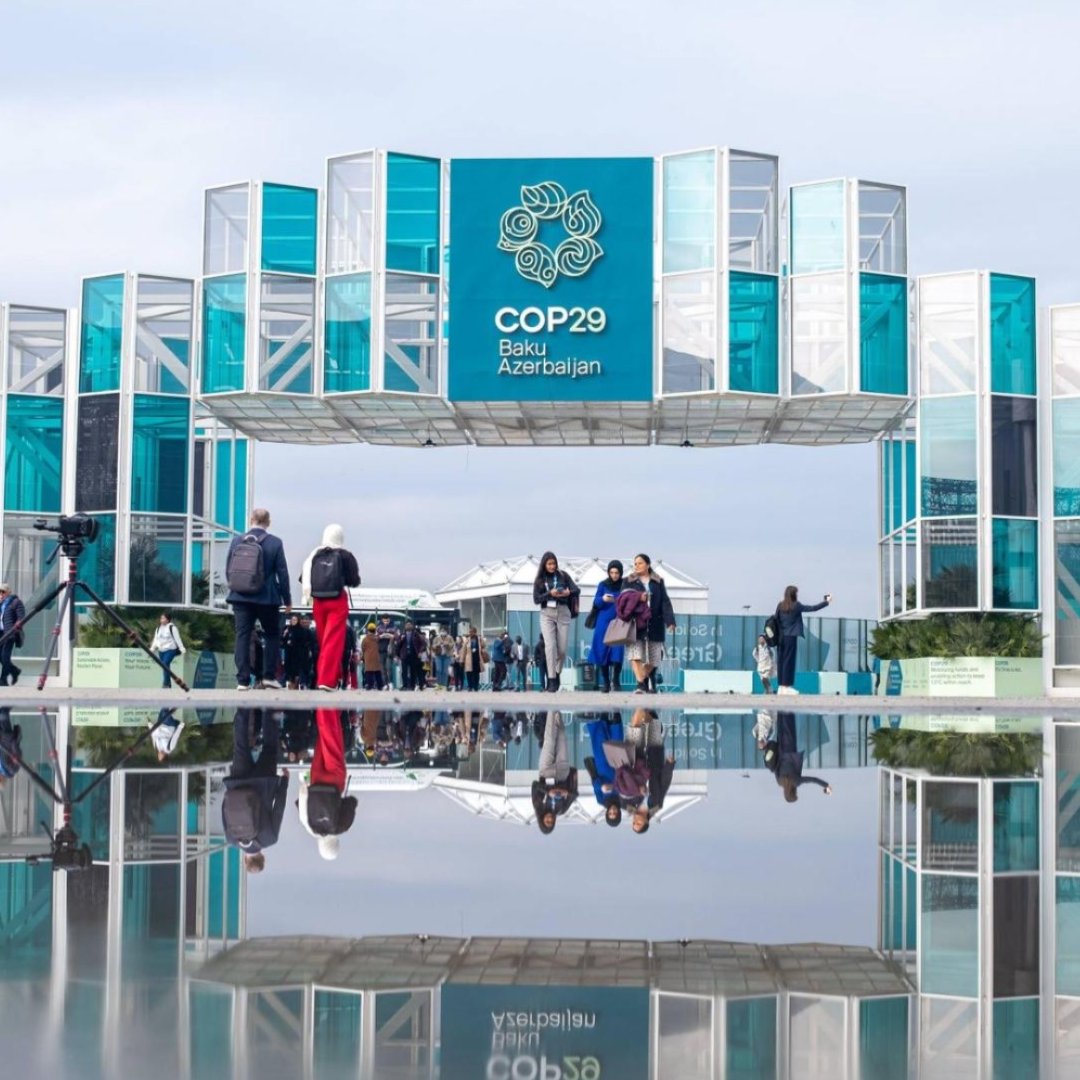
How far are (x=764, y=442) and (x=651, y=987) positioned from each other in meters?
28.9

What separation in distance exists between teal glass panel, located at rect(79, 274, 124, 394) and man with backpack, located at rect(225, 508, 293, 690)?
1096cm

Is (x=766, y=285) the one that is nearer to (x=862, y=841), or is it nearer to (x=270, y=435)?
(x=270, y=435)

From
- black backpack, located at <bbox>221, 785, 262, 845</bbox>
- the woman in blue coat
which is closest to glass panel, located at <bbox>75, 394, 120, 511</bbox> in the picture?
the woman in blue coat

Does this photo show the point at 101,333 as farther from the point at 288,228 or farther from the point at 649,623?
the point at 649,623

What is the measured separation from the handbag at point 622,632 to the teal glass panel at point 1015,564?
8.31 metres

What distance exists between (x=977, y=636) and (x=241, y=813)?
21352 millimetres

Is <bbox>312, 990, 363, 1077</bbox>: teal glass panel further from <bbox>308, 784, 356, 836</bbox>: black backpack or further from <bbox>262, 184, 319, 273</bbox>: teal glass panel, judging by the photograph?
<bbox>262, 184, 319, 273</bbox>: teal glass panel

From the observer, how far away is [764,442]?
32625 mm

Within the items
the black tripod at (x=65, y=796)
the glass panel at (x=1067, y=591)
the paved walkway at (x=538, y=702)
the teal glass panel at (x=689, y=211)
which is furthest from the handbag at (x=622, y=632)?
the glass panel at (x=1067, y=591)

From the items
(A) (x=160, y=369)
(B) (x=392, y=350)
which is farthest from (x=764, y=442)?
(A) (x=160, y=369)

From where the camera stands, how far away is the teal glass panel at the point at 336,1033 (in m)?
3.35

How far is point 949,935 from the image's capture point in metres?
5.02

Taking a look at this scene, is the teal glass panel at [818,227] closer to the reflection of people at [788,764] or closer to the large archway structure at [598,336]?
the large archway structure at [598,336]

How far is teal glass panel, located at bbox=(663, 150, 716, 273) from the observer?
93.0 feet
